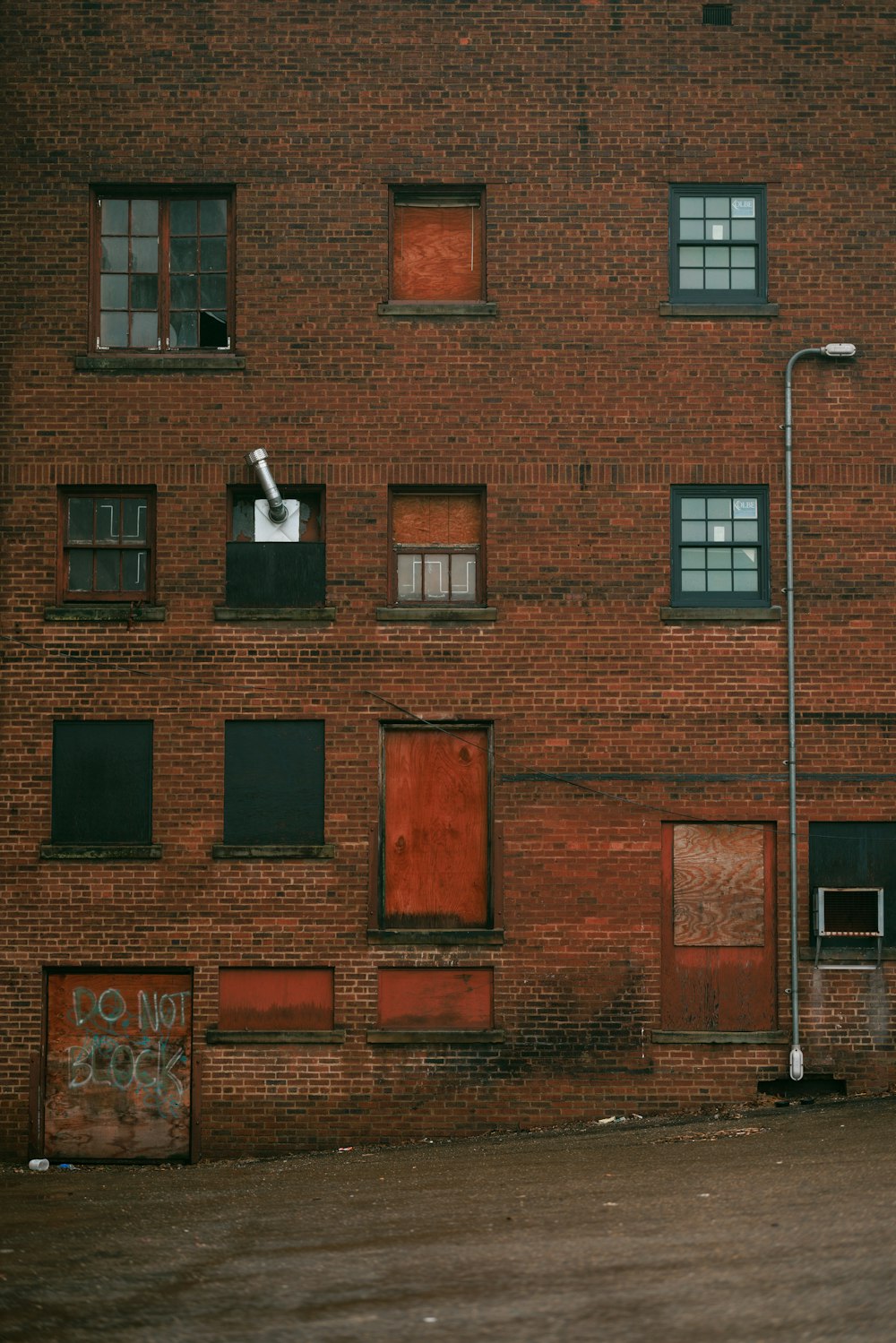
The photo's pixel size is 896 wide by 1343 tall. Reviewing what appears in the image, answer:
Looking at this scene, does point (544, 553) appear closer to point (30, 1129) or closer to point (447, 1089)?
point (447, 1089)

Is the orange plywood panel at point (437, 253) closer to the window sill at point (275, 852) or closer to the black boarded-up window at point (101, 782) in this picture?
the black boarded-up window at point (101, 782)

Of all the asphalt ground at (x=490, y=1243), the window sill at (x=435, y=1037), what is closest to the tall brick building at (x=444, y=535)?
the window sill at (x=435, y=1037)

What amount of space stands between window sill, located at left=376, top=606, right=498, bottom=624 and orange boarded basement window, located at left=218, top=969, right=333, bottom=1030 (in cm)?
419

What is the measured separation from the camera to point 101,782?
19.3 metres

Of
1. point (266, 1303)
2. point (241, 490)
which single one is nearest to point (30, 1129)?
point (241, 490)

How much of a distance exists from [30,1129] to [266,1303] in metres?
8.86

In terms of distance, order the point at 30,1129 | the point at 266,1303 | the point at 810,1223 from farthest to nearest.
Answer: the point at 30,1129
the point at 810,1223
the point at 266,1303

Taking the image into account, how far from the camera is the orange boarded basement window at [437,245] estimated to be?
19625 millimetres

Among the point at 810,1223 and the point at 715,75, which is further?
the point at 715,75

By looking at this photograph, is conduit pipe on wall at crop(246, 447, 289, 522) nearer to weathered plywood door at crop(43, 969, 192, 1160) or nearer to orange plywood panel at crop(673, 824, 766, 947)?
weathered plywood door at crop(43, 969, 192, 1160)

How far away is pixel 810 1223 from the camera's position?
12398 mm

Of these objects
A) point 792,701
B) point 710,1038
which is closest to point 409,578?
point 792,701

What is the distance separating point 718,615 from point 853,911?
3759 millimetres

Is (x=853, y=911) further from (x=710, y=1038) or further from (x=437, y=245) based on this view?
(x=437, y=245)
